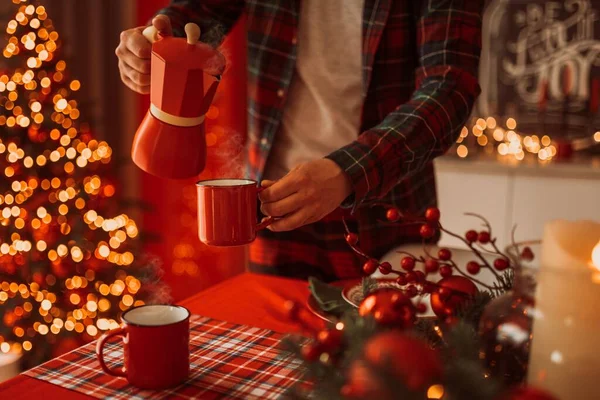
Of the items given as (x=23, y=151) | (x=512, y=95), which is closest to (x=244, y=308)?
(x=23, y=151)

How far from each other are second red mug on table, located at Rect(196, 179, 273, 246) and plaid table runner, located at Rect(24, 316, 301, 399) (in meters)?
0.15

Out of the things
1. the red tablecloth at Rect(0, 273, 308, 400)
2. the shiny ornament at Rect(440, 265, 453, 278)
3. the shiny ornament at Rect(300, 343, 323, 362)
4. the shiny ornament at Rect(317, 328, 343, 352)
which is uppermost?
the shiny ornament at Rect(440, 265, 453, 278)

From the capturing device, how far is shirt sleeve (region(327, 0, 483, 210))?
1.05 metres

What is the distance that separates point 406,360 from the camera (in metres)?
0.42

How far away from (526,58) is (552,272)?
2849mm

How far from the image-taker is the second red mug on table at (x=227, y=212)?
0.86 metres

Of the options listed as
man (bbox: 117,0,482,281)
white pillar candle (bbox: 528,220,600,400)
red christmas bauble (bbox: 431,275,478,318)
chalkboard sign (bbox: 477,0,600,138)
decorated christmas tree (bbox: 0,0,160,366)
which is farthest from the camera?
chalkboard sign (bbox: 477,0,600,138)

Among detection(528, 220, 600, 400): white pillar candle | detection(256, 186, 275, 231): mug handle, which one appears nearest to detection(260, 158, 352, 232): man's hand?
detection(256, 186, 275, 231): mug handle

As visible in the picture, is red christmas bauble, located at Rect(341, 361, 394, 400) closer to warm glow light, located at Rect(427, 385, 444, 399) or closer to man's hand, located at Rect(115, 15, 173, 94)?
warm glow light, located at Rect(427, 385, 444, 399)

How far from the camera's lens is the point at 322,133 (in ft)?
4.71

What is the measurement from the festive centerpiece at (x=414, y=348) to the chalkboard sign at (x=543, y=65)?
2.43 m

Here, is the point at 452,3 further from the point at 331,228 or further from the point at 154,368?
the point at 154,368

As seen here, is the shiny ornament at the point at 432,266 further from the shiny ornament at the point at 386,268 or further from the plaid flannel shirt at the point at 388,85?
the plaid flannel shirt at the point at 388,85

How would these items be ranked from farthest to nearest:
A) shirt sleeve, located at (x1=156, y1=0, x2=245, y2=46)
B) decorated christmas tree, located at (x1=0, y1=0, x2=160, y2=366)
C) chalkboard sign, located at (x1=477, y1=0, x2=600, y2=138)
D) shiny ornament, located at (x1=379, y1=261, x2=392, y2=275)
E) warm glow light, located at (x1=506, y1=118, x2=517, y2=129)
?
1. warm glow light, located at (x1=506, y1=118, x2=517, y2=129)
2. chalkboard sign, located at (x1=477, y1=0, x2=600, y2=138)
3. decorated christmas tree, located at (x1=0, y1=0, x2=160, y2=366)
4. shirt sleeve, located at (x1=156, y1=0, x2=245, y2=46)
5. shiny ornament, located at (x1=379, y1=261, x2=392, y2=275)
